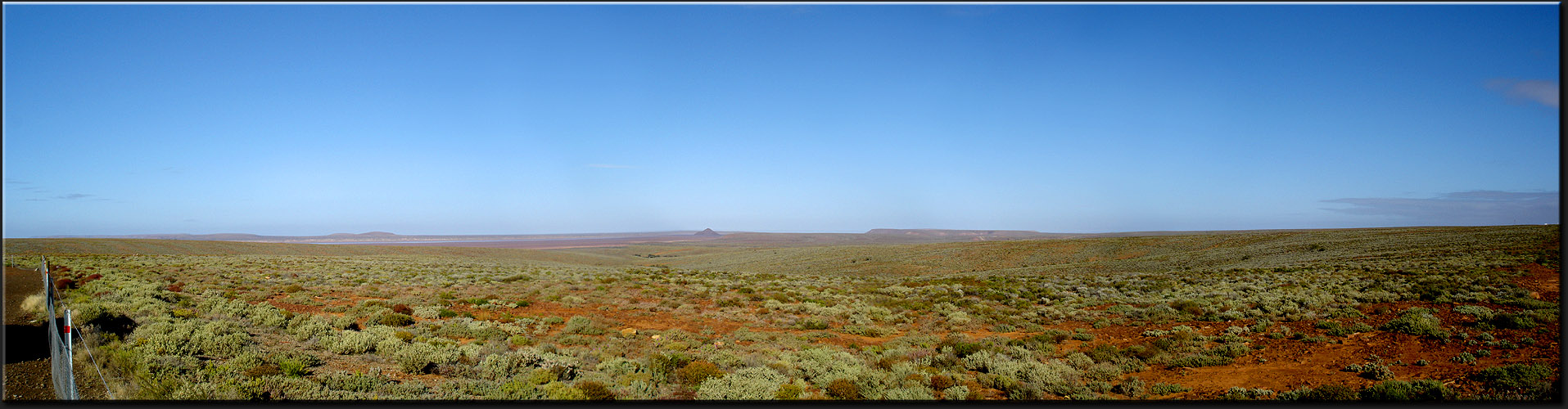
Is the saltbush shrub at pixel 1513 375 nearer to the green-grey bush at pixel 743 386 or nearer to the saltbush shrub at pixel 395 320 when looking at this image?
the green-grey bush at pixel 743 386

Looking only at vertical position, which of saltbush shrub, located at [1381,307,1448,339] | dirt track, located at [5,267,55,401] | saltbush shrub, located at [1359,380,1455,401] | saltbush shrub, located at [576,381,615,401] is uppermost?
saltbush shrub, located at [1381,307,1448,339]

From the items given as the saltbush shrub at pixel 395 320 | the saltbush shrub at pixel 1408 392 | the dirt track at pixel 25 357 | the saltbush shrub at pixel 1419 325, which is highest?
the saltbush shrub at pixel 1419 325

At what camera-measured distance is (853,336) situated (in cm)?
1412

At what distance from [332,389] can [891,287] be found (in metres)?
20.5

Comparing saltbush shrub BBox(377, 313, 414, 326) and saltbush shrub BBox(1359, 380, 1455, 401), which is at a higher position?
saltbush shrub BBox(1359, 380, 1455, 401)

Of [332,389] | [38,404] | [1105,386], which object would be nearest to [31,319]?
[38,404]

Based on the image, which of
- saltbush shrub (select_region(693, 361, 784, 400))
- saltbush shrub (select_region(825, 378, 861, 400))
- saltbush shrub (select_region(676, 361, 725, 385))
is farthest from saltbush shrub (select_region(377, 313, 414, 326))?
saltbush shrub (select_region(825, 378, 861, 400))

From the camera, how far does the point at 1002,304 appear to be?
758 inches

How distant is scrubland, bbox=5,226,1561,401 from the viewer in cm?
811

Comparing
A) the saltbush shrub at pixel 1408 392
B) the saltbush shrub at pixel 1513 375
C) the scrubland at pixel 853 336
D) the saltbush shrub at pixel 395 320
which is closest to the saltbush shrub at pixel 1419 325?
the scrubland at pixel 853 336

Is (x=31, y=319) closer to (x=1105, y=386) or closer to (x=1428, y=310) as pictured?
(x=1105, y=386)

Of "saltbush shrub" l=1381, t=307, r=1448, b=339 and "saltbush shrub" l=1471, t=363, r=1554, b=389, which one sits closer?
"saltbush shrub" l=1471, t=363, r=1554, b=389

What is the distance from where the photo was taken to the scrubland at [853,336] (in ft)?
26.6

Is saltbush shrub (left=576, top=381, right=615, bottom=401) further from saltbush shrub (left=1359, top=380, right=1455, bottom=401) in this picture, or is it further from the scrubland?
saltbush shrub (left=1359, top=380, right=1455, bottom=401)
